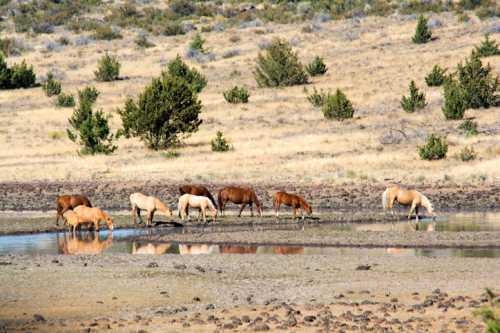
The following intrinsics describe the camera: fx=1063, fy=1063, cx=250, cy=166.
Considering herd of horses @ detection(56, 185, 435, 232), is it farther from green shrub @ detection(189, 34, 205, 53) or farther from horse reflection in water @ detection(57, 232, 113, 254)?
green shrub @ detection(189, 34, 205, 53)

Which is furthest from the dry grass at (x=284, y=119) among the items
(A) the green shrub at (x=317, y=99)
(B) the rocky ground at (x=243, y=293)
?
(B) the rocky ground at (x=243, y=293)

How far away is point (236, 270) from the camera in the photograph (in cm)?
1866

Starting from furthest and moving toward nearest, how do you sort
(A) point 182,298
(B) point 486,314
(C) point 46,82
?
(C) point 46,82, (A) point 182,298, (B) point 486,314

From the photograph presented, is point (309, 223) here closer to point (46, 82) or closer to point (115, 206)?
point (115, 206)

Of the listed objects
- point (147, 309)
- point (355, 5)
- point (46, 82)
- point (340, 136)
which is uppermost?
point (355, 5)

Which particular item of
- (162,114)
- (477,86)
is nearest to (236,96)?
(162,114)

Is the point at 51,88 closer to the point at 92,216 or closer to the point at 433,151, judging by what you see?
the point at 433,151

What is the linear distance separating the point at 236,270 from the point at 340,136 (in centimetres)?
2780

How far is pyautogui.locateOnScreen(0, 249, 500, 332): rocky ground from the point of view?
1345 cm

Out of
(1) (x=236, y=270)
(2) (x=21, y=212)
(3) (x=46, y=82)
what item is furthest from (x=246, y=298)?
(3) (x=46, y=82)

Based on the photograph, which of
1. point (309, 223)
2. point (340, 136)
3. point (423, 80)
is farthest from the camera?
point (423, 80)

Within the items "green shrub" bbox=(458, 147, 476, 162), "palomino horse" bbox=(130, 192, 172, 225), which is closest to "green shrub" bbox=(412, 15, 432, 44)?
"green shrub" bbox=(458, 147, 476, 162)

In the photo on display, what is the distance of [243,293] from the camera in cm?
1605

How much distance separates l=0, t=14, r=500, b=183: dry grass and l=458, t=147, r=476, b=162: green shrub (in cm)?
45
